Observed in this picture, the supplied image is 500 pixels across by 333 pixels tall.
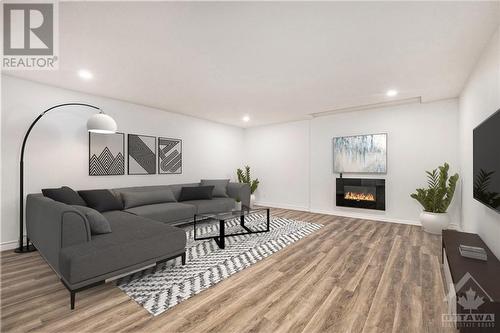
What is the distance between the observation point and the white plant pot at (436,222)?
145 inches

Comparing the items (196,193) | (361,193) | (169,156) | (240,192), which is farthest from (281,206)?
(169,156)

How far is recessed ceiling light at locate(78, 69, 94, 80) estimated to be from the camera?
2985mm

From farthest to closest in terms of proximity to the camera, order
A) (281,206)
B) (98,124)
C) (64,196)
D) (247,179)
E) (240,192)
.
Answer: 1. (247,179)
2. (281,206)
3. (240,192)
4. (98,124)
5. (64,196)

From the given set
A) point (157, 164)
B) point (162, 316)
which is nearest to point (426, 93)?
point (162, 316)

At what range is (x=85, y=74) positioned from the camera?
10.1 ft

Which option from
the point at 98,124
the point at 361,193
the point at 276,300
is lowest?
the point at 276,300

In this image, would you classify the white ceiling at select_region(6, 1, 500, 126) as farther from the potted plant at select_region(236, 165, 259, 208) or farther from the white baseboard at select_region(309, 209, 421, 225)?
the potted plant at select_region(236, 165, 259, 208)

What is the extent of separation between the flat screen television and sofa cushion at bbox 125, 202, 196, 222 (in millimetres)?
3949

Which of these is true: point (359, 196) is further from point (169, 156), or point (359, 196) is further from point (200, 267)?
point (169, 156)

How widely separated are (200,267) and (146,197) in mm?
2070

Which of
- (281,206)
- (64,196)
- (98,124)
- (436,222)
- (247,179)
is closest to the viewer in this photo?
(64,196)

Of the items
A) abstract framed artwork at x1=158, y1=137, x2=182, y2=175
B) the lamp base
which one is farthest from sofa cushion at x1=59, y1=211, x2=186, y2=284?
abstract framed artwork at x1=158, y1=137, x2=182, y2=175

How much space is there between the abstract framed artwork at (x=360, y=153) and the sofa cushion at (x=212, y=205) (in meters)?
2.76

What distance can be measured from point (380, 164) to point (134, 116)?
5.39 metres
